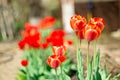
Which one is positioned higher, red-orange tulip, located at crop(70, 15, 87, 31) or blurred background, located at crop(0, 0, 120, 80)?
red-orange tulip, located at crop(70, 15, 87, 31)

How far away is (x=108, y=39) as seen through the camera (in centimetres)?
1220

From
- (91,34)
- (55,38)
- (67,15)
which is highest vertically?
(91,34)

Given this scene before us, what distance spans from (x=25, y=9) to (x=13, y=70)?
1036 cm

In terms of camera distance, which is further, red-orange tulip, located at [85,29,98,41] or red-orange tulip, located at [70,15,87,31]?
red-orange tulip, located at [70,15,87,31]

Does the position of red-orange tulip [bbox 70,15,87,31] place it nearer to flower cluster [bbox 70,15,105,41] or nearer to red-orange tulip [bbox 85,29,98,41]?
flower cluster [bbox 70,15,105,41]

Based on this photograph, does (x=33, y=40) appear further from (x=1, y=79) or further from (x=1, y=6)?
(x=1, y=6)

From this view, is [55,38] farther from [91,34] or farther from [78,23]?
[91,34]

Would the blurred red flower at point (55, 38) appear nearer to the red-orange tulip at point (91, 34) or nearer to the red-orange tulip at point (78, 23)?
the red-orange tulip at point (78, 23)

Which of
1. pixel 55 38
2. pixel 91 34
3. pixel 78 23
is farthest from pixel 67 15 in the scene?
pixel 91 34

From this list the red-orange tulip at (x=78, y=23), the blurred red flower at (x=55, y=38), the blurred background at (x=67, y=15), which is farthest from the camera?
the blurred background at (x=67, y=15)

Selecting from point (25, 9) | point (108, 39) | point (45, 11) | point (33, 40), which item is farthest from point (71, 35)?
point (33, 40)

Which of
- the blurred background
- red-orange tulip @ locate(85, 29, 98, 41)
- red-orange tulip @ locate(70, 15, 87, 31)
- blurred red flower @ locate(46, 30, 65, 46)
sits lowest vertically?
the blurred background

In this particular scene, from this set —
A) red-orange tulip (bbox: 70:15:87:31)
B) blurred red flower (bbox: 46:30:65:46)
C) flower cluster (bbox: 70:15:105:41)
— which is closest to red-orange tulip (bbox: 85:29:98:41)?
flower cluster (bbox: 70:15:105:41)

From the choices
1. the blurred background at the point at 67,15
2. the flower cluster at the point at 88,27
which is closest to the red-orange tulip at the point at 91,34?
the flower cluster at the point at 88,27
